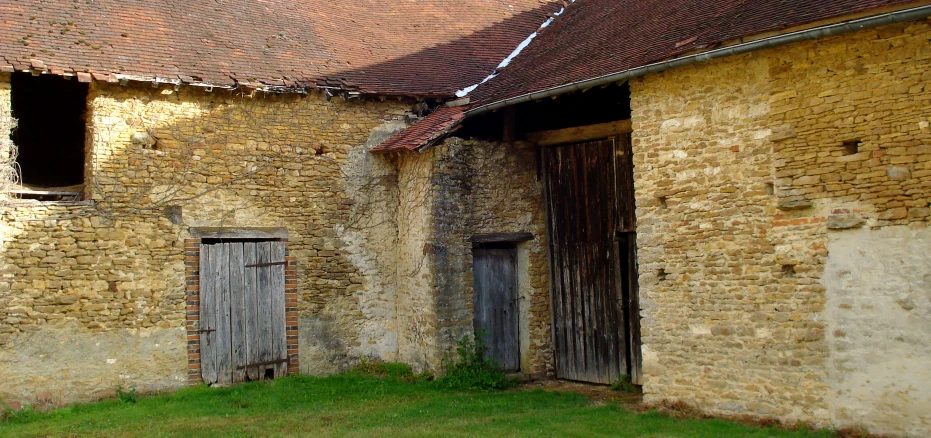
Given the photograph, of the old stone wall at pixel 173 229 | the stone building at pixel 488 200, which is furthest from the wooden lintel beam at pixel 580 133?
the old stone wall at pixel 173 229

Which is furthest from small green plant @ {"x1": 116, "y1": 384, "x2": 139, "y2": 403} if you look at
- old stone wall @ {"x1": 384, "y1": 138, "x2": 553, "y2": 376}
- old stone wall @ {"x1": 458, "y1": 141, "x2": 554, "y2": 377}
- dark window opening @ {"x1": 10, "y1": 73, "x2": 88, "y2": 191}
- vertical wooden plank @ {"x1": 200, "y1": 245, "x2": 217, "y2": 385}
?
old stone wall @ {"x1": 458, "y1": 141, "x2": 554, "y2": 377}

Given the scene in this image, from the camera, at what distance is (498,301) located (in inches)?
401

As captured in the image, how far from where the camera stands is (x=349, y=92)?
10.2 m

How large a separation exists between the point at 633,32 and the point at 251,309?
19.0 feet

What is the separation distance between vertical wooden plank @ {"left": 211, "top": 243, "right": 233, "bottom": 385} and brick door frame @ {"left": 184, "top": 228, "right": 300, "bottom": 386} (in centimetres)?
20

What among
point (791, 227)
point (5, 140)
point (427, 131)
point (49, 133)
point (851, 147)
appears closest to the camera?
point (851, 147)

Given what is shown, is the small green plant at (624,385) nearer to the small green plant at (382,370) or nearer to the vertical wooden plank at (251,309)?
the small green plant at (382,370)

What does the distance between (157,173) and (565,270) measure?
16.9 feet

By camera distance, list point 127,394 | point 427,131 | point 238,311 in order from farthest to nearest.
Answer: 1. point 427,131
2. point 238,311
3. point 127,394

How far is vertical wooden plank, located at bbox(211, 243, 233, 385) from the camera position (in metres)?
9.42

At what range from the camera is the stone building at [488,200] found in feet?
21.4

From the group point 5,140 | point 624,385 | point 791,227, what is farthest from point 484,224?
point 5,140

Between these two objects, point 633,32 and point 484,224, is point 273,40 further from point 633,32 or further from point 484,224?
point 633,32

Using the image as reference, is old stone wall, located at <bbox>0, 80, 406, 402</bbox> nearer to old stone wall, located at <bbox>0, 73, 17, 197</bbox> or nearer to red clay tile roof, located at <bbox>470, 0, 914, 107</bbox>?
old stone wall, located at <bbox>0, 73, 17, 197</bbox>
